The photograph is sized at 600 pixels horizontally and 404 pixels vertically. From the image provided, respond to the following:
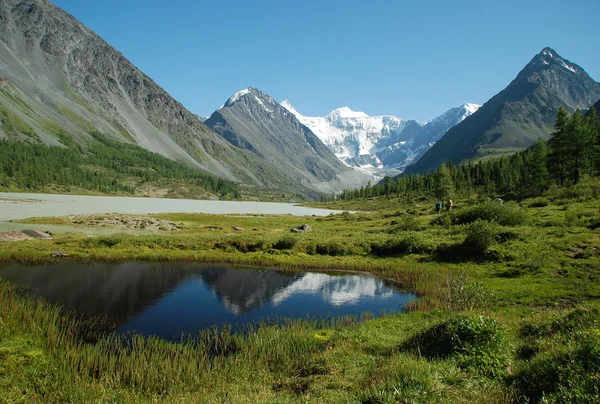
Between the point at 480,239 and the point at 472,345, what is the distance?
27.9 meters

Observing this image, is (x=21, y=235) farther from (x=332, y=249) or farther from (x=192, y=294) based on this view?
(x=332, y=249)

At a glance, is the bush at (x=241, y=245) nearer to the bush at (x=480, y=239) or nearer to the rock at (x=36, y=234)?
the rock at (x=36, y=234)

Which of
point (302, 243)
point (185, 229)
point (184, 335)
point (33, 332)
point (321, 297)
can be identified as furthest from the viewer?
point (185, 229)

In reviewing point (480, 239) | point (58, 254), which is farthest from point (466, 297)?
point (58, 254)

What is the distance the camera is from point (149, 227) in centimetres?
6575

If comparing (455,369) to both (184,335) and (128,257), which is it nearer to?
(184,335)

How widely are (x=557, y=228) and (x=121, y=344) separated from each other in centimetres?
4420

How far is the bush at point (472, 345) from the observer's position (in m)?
11.2

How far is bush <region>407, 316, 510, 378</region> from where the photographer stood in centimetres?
1117

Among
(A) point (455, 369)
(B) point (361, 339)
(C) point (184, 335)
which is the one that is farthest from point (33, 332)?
(A) point (455, 369)

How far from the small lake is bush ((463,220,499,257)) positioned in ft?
37.0

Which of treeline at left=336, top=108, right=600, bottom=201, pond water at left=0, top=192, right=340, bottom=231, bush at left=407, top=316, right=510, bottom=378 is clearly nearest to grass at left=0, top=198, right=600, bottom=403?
bush at left=407, top=316, right=510, bottom=378

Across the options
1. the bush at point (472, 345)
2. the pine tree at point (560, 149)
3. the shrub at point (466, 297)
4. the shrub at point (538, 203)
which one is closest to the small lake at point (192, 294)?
the shrub at point (466, 297)

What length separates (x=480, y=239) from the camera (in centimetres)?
3653
